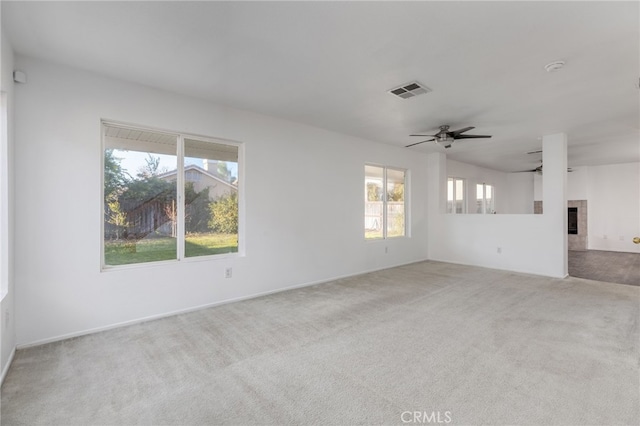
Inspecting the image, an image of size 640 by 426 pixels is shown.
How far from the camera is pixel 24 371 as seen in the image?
2.31 metres

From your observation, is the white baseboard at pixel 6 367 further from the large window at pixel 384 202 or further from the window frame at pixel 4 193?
the large window at pixel 384 202

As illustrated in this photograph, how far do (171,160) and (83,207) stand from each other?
1.08m

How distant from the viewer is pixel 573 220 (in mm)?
9367

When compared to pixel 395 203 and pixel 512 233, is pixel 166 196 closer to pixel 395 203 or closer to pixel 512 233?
pixel 395 203

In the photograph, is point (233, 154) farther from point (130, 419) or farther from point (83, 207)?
point (130, 419)

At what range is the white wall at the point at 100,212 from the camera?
2801 mm

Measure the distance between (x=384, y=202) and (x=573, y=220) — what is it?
23.6 ft

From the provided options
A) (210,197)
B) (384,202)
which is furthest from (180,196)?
(384,202)

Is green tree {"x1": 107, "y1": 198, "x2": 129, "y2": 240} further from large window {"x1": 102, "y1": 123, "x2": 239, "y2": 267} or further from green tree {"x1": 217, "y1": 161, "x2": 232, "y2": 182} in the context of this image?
green tree {"x1": 217, "y1": 161, "x2": 232, "y2": 182}

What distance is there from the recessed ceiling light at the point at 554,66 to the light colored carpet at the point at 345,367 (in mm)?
2626

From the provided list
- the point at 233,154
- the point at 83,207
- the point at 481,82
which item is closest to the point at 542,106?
the point at 481,82

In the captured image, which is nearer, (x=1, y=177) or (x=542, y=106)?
(x=1, y=177)
